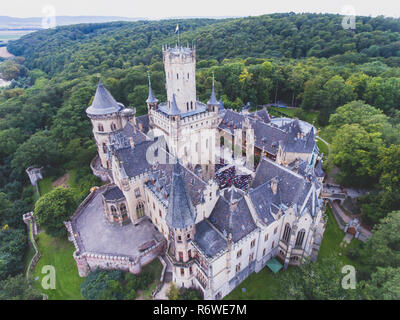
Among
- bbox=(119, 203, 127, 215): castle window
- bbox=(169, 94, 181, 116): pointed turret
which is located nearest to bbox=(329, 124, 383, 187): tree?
bbox=(169, 94, 181, 116): pointed turret

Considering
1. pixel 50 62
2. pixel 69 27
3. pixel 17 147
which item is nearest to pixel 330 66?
pixel 17 147

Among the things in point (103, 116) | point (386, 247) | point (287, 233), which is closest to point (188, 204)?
point (287, 233)

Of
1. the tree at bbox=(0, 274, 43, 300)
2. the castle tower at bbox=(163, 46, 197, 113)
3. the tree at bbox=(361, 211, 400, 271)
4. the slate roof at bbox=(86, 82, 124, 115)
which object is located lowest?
the tree at bbox=(0, 274, 43, 300)

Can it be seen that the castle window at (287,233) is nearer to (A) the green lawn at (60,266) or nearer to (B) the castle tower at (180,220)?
(B) the castle tower at (180,220)

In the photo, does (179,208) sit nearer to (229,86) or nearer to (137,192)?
(137,192)

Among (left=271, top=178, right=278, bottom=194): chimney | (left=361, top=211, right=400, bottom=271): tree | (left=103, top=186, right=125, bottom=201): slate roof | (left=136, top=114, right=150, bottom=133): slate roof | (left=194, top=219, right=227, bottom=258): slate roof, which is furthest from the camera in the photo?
(left=136, top=114, right=150, bottom=133): slate roof

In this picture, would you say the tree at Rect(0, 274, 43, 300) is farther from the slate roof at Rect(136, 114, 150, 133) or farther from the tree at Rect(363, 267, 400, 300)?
the tree at Rect(363, 267, 400, 300)

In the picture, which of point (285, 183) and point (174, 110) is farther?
point (174, 110)
